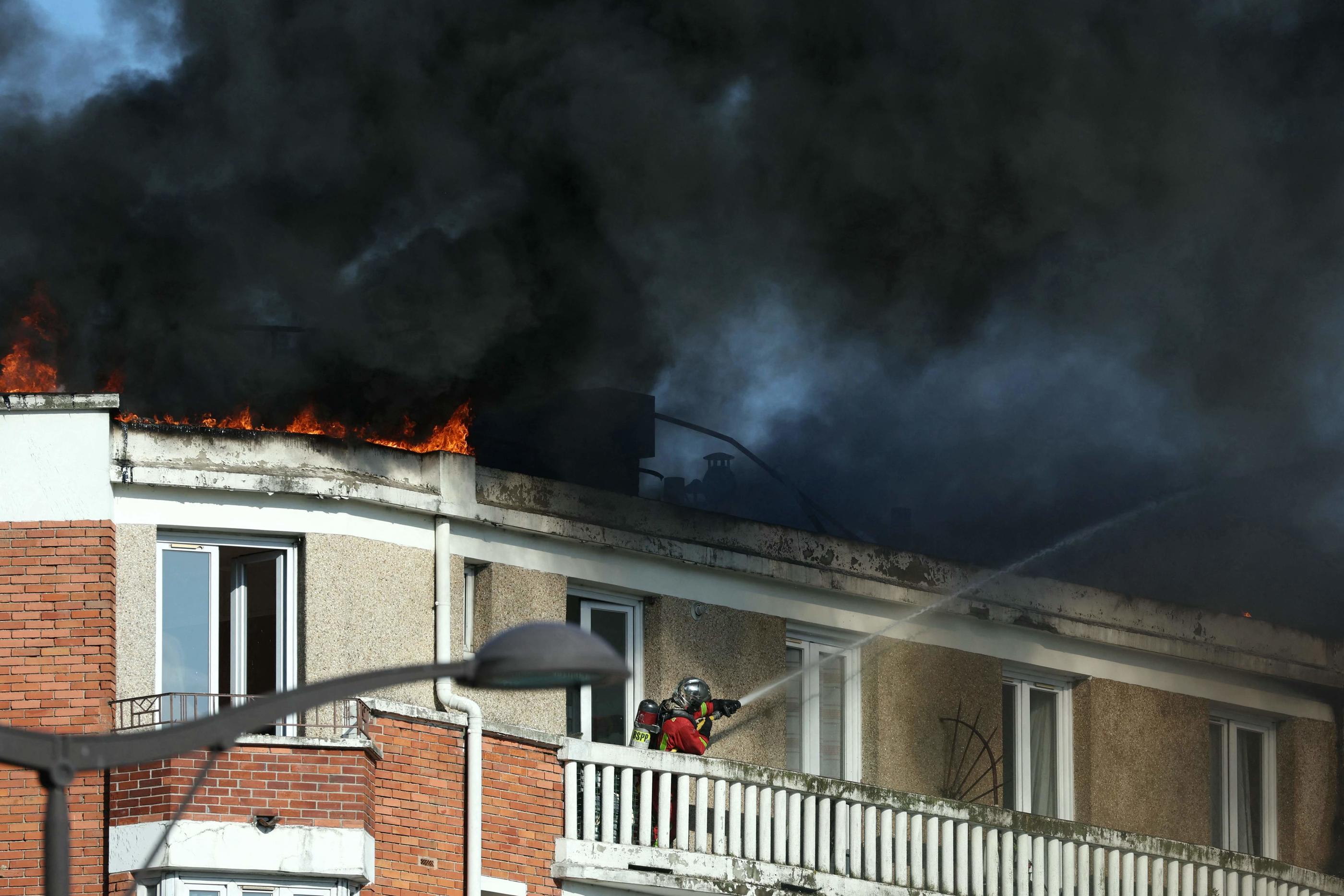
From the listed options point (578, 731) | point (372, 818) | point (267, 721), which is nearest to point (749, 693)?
point (578, 731)

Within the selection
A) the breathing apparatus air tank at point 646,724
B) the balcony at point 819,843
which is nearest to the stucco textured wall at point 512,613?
the breathing apparatus air tank at point 646,724

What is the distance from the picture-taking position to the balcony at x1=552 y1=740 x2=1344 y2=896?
69.4 ft

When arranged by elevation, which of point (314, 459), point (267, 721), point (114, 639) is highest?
point (314, 459)

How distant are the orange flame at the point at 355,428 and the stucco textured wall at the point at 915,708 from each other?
14.4 feet

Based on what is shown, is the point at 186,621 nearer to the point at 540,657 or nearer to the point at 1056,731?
the point at 1056,731

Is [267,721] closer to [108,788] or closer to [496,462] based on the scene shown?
[108,788]

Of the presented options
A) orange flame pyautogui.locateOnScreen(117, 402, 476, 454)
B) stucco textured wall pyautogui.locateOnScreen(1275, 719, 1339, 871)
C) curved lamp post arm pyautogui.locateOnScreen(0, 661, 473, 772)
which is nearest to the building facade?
stucco textured wall pyautogui.locateOnScreen(1275, 719, 1339, 871)

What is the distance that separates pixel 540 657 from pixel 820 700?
14471mm

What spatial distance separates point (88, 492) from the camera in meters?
19.8

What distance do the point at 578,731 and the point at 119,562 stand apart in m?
4.61

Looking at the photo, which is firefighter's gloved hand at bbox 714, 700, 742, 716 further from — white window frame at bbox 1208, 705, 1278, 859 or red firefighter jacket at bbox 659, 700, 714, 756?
white window frame at bbox 1208, 705, 1278, 859

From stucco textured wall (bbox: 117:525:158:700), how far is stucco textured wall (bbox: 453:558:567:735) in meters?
2.62

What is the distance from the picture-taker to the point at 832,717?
959 inches

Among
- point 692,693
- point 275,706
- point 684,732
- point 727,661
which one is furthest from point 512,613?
point 275,706
